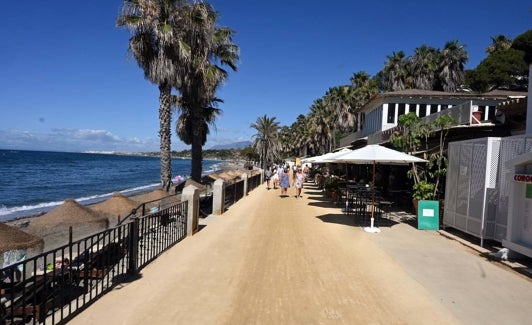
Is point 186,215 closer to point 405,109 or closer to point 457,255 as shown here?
point 457,255

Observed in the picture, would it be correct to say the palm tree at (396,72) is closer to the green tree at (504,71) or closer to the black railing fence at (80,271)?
the green tree at (504,71)

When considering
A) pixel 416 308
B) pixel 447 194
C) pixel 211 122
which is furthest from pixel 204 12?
pixel 416 308

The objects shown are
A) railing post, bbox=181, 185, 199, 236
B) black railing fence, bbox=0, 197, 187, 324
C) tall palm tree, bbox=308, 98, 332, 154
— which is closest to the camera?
black railing fence, bbox=0, 197, 187, 324

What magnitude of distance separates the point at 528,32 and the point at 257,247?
4752 cm

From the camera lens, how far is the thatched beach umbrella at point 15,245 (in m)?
6.98

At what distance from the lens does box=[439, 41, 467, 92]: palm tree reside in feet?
151

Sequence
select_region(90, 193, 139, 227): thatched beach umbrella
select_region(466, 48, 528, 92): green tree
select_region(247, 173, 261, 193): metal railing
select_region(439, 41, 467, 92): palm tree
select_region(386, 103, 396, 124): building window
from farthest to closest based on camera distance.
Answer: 1. select_region(439, 41, 467, 92): palm tree
2. select_region(466, 48, 528, 92): green tree
3. select_region(386, 103, 396, 124): building window
4. select_region(247, 173, 261, 193): metal railing
5. select_region(90, 193, 139, 227): thatched beach umbrella

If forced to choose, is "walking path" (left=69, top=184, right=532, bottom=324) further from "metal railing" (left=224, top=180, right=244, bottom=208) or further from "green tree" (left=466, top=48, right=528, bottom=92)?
"green tree" (left=466, top=48, right=528, bottom=92)

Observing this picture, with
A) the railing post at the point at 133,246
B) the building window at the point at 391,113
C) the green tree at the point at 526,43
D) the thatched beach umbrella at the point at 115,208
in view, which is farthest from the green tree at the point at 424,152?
the green tree at the point at 526,43

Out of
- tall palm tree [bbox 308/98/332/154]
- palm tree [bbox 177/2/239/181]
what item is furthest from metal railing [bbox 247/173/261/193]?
tall palm tree [bbox 308/98/332/154]

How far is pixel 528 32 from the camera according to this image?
4322 cm

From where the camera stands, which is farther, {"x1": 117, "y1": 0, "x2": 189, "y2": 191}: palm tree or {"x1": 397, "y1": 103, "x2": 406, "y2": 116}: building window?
{"x1": 397, "y1": 103, "x2": 406, "y2": 116}: building window

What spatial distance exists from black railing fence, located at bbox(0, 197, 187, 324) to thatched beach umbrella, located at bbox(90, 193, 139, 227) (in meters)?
3.11

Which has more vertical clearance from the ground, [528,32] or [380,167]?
[528,32]
